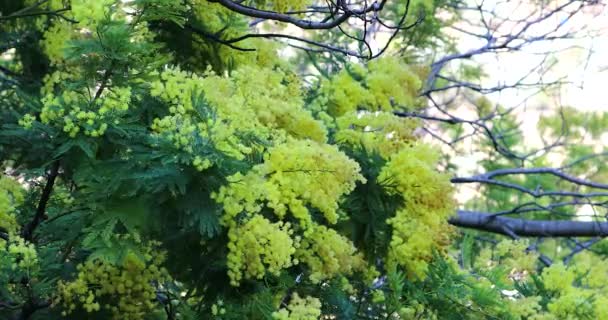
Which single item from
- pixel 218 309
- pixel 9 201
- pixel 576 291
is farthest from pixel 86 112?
pixel 576 291

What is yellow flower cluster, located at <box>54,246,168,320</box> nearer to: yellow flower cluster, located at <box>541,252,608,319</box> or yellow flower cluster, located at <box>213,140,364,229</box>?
yellow flower cluster, located at <box>213,140,364,229</box>

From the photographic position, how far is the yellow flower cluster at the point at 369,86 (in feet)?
17.6

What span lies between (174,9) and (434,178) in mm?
1664

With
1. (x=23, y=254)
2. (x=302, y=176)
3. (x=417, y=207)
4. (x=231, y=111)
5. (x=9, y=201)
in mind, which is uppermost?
(x=417, y=207)

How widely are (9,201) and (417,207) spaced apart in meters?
2.12

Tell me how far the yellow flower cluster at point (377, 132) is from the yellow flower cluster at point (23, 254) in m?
2.01

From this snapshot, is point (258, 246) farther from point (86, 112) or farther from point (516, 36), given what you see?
point (516, 36)

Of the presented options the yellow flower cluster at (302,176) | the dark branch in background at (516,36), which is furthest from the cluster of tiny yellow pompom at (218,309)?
the dark branch in background at (516,36)

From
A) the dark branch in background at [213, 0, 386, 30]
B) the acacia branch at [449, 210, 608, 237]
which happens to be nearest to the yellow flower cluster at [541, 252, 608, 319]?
the acacia branch at [449, 210, 608, 237]

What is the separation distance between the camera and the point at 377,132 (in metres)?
4.91

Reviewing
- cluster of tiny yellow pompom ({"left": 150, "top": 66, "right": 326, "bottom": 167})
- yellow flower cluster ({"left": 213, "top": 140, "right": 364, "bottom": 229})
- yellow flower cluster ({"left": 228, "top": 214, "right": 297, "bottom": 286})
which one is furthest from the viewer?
yellow flower cluster ({"left": 213, "top": 140, "right": 364, "bottom": 229})

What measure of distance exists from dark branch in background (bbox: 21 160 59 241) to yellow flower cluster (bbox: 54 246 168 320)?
0.30 meters

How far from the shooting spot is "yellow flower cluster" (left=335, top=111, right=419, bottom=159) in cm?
476

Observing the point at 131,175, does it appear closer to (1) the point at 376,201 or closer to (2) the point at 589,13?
(1) the point at 376,201
